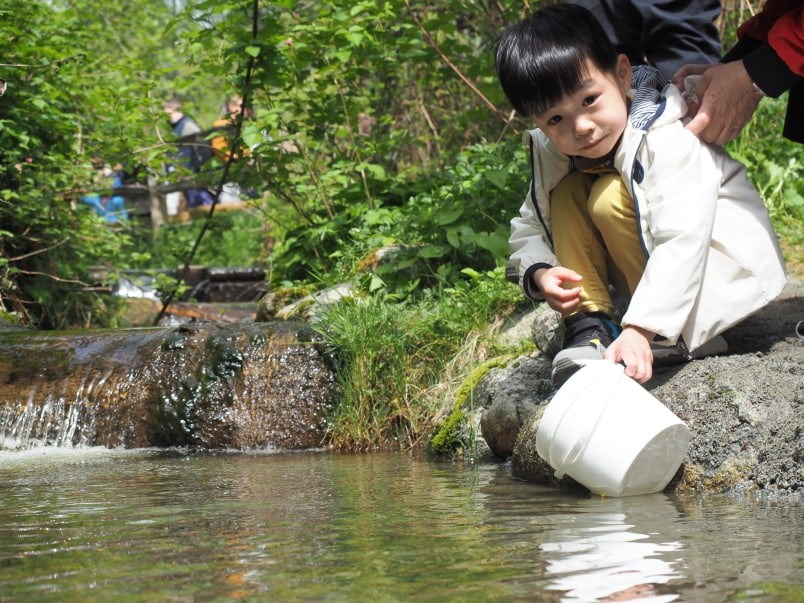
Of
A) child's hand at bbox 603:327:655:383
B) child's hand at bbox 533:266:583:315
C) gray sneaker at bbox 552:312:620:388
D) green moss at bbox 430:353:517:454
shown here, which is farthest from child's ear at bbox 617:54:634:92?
green moss at bbox 430:353:517:454

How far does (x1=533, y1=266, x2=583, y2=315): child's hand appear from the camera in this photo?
3.10 meters

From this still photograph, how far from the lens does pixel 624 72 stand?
10.4 ft

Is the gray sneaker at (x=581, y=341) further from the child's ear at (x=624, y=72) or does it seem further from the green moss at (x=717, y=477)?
the child's ear at (x=624, y=72)

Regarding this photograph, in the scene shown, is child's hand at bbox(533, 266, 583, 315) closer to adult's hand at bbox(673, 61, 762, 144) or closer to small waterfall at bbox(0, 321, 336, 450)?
adult's hand at bbox(673, 61, 762, 144)

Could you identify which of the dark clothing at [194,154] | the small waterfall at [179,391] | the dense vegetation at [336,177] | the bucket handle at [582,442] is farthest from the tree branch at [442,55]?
the dark clothing at [194,154]

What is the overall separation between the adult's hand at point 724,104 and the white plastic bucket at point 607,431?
94cm

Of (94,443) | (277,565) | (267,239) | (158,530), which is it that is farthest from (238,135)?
(267,239)

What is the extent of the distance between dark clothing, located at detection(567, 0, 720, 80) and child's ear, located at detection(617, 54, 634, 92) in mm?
474

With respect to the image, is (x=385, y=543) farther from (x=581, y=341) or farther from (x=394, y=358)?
Answer: (x=394, y=358)

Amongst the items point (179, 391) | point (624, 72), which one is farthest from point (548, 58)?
point (179, 391)

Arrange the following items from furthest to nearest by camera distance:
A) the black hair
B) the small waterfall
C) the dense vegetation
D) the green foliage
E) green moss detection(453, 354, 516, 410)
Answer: the small waterfall, the dense vegetation, the green foliage, green moss detection(453, 354, 516, 410), the black hair

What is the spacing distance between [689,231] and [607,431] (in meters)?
0.69

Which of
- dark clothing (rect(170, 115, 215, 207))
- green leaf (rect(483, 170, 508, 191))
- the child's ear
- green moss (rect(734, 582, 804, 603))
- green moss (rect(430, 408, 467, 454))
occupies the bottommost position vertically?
green moss (rect(734, 582, 804, 603))

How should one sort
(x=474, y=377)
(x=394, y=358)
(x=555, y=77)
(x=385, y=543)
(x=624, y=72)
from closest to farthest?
A: (x=385, y=543) < (x=555, y=77) < (x=624, y=72) < (x=474, y=377) < (x=394, y=358)
